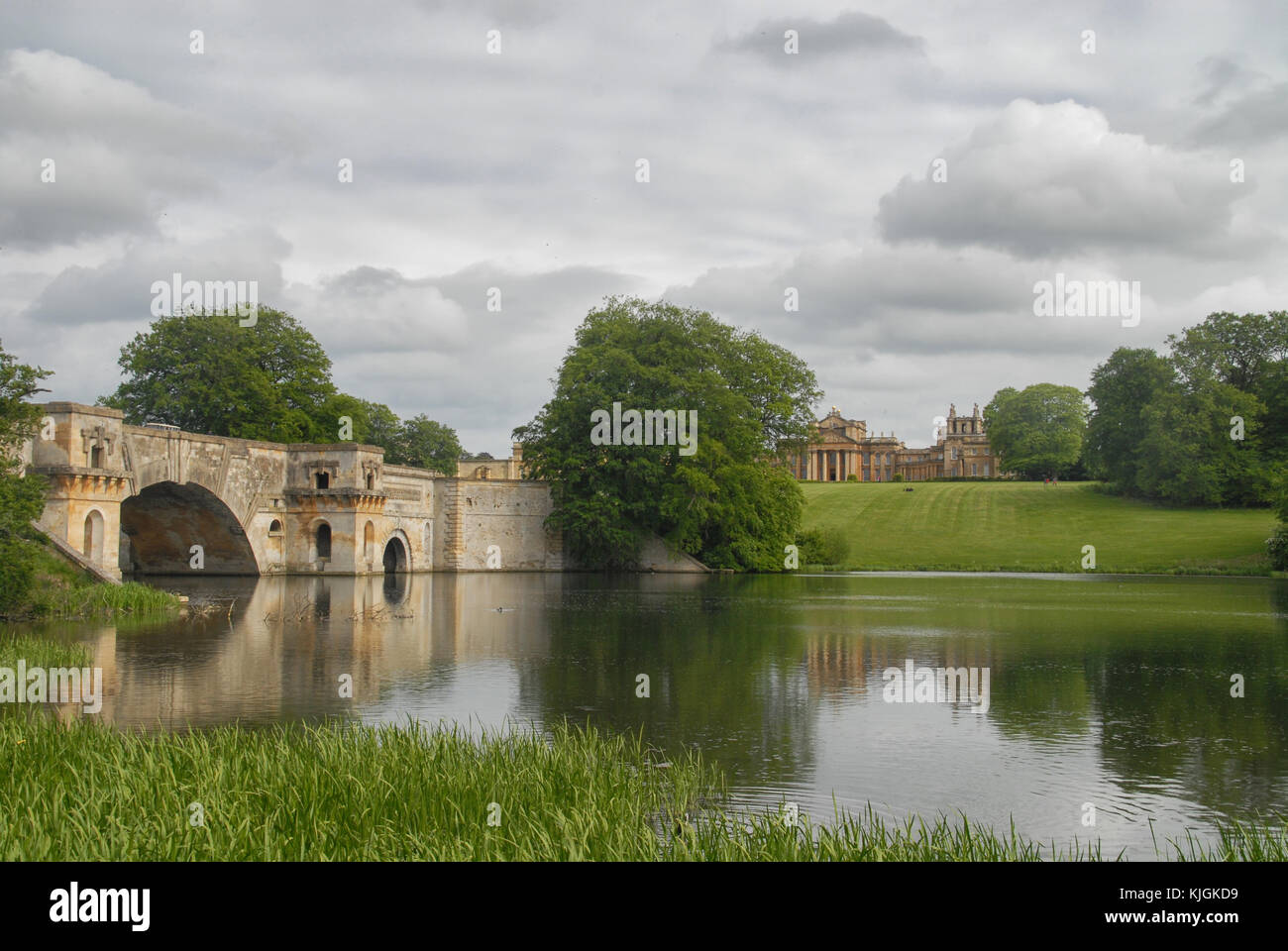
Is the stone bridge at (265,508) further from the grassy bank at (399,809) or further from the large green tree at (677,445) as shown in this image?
the grassy bank at (399,809)

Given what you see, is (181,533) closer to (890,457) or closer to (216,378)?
(216,378)

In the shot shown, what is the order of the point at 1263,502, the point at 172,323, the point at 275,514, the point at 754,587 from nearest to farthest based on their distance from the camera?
the point at 754,587
the point at 275,514
the point at 172,323
the point at 1263,502

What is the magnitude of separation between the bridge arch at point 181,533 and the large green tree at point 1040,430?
82.7 meters

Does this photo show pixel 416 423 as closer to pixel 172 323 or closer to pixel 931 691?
pixel 172 323

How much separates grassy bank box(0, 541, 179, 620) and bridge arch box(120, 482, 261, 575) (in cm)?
1662

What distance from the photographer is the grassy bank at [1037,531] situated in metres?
56.4

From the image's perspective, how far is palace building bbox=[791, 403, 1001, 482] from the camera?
141875 millimetres

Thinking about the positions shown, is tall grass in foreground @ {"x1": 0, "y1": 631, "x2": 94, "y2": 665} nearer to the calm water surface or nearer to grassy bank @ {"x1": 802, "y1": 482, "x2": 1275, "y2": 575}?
the calm water surface

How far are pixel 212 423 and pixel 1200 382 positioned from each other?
5727cm

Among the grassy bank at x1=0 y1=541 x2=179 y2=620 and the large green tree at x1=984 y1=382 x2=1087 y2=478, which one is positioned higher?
the large green tree at x1=984 y1=382 x2=1087 y2=478

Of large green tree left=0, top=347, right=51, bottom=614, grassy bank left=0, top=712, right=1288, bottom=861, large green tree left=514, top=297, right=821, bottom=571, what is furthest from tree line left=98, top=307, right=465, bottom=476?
grassy bank left=0, top=712, right=1288, bottom=861

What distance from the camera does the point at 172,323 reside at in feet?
181
